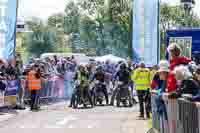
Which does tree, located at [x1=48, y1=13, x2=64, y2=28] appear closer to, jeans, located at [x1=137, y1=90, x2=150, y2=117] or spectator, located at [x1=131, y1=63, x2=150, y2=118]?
spectator, located at [x1=131, y1=63, x2=150, y2=118]

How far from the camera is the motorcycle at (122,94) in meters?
25.1

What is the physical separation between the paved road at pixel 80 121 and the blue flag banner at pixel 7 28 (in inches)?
93.9

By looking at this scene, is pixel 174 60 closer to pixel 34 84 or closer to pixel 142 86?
pixel 142 86

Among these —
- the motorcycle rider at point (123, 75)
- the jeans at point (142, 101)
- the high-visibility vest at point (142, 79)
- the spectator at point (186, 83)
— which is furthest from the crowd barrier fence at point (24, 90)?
the spectator at point (186, 83)

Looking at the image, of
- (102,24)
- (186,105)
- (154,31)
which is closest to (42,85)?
(154,31)

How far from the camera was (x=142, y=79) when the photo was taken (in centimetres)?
2044

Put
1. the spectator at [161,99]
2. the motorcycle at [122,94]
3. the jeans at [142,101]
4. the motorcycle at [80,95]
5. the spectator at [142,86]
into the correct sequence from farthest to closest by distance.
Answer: the motorcycle at [122,94] → the motorcycle at [80,95] → the spectator at [142,86] → the jeans at [142,101] → the spectator at [161,99]

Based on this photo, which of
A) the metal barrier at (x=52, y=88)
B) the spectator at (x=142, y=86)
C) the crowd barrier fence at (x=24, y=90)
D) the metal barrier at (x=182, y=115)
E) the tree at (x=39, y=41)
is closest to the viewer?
the metal barrier at (x=182, y=115)

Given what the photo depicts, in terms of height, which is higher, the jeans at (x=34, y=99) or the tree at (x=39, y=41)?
the tree at (x=39, y=41)

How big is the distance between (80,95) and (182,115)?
49.0ft

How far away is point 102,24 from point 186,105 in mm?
69743

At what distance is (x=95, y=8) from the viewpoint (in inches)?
3184

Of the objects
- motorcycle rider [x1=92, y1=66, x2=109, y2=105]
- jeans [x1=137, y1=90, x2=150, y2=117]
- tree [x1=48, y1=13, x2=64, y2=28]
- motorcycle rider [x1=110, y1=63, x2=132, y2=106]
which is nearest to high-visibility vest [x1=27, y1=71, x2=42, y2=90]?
motorcycle rider [x1=92, y1=66, x2=109, y2=105]

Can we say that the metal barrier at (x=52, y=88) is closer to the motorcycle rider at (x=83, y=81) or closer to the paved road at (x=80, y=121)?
the motorcycle rider at (x=83, y=81)
